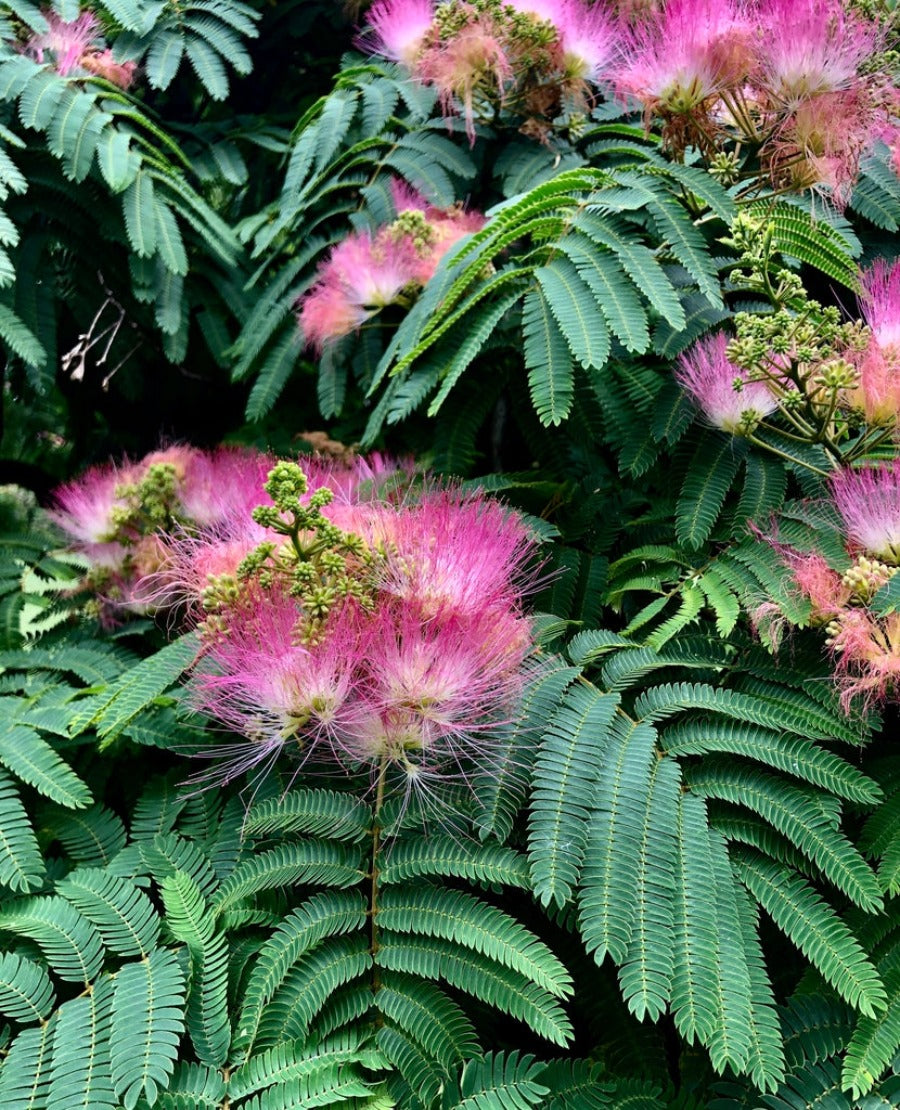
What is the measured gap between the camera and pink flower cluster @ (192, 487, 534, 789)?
77.0 inches

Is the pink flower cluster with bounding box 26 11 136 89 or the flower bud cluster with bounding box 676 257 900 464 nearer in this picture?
the flower bud cluster with bounding box 676 257 900 464

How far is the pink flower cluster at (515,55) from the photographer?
3162 mm

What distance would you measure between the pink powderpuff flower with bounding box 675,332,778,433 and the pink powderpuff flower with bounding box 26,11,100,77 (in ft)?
7.96

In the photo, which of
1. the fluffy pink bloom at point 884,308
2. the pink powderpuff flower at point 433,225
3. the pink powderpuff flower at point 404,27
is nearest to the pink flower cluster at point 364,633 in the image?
the fluffy pink bloom at point 884,308

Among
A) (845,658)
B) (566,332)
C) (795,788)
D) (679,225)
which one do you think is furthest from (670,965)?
(679,225)

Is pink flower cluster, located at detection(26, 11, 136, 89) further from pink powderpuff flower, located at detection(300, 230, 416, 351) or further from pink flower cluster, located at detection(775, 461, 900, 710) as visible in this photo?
pink flower cluster, located at detection(775, 461, 900, 710)

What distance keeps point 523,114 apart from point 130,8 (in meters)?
1.52

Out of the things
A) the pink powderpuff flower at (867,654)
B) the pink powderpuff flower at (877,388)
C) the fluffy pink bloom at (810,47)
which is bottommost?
the pink powderpuff flower at (867,654)

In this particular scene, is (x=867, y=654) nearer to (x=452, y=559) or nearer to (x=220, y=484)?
(x=452, y=559)

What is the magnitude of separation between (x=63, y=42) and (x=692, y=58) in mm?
2240

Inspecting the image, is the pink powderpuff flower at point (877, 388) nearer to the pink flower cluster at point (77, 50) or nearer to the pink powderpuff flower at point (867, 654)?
the pink powderpuff flower at point (867, 654)

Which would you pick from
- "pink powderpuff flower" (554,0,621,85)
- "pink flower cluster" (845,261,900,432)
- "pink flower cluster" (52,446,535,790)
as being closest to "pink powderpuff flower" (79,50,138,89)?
"pink powderpuff flower" (554,0,621,85)

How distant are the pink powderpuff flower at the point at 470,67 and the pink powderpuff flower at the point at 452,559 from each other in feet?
5.44

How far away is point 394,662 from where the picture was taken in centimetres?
194
